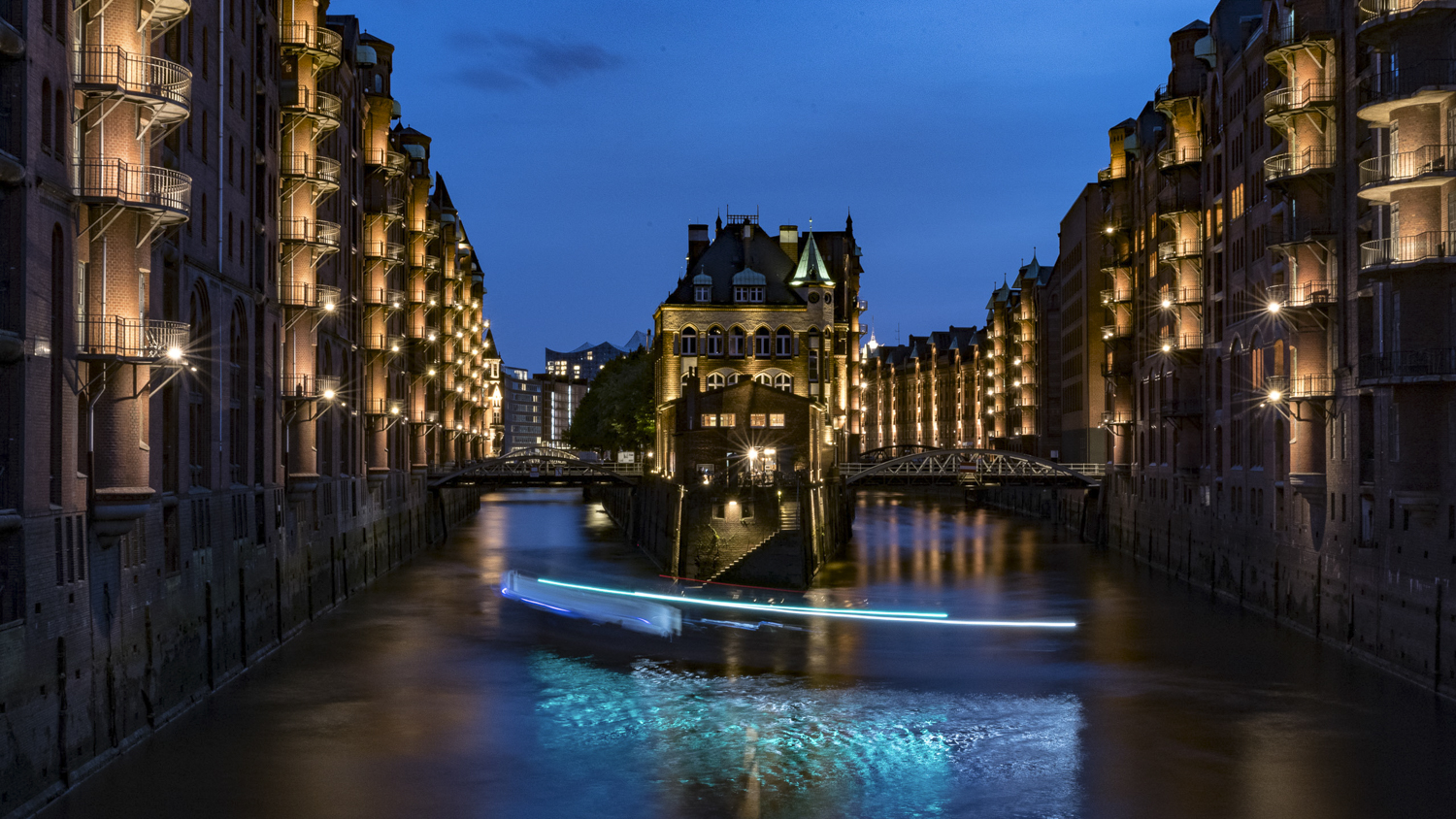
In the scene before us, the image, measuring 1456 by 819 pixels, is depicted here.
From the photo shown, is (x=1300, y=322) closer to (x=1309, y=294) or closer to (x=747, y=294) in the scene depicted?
(x=1309, y=294)

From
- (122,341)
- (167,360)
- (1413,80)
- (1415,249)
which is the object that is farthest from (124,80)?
(1415,249)

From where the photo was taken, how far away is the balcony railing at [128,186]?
30.7 m

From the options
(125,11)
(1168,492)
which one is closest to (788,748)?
(125,11)

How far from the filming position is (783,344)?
108562 mm

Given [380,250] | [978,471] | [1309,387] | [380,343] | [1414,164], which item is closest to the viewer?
[1414,164]

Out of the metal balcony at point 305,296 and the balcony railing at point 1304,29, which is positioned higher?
the balcony railing at point 1304,29

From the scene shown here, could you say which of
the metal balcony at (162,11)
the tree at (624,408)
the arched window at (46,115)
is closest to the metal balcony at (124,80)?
the metal balcony at (162,11)

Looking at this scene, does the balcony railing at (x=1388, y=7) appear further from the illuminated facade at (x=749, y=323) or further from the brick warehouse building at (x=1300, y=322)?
the illuminated facade at (x=749, y=323)

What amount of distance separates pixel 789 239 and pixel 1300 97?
218 feet

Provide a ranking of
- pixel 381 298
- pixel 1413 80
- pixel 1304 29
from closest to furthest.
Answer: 1. pixel 1413 80
2. pixel 1304 29
3. pixel 381 298

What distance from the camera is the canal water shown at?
30.8 meters

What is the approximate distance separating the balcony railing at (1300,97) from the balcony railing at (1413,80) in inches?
275

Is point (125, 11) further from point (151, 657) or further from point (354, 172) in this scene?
point (354, 172)

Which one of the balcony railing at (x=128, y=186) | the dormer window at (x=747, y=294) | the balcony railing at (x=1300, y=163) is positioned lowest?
the balcony railing at (x=128, y=186)
